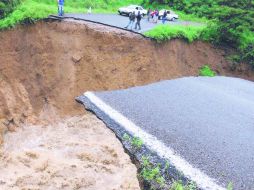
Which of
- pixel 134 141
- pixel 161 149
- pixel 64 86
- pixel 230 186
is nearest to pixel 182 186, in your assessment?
pixel 230 186

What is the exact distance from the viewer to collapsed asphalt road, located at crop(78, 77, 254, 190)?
617 centimetres

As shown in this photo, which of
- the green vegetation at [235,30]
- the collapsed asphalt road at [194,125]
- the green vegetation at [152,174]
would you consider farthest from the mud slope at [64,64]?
the green vegetation at [152,174]

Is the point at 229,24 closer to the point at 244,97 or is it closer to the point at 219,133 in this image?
the point at 244,97

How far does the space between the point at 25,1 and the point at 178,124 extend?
13831 mm

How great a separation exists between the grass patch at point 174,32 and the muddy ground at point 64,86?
1.43 feet

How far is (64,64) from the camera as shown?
17.6 m

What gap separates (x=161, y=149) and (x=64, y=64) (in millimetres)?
11625

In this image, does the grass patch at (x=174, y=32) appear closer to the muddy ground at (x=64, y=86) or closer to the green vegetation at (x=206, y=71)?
the muddy ground at (x=64, y=86)

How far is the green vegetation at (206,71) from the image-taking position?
861 inches

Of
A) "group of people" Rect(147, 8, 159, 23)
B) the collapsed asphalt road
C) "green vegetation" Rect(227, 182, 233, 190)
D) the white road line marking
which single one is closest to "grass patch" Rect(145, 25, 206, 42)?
"group of people" Rect(147, 8, 159, 23)

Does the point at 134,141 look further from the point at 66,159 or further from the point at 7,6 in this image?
the point at 7,6

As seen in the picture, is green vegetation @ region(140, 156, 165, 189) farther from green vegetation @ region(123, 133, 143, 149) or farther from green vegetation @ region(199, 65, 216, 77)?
green vegetation @ region(199, 65, 216, 77)

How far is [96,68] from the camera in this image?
714 inches

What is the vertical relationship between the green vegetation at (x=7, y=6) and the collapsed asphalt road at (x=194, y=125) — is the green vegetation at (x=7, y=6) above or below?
above
